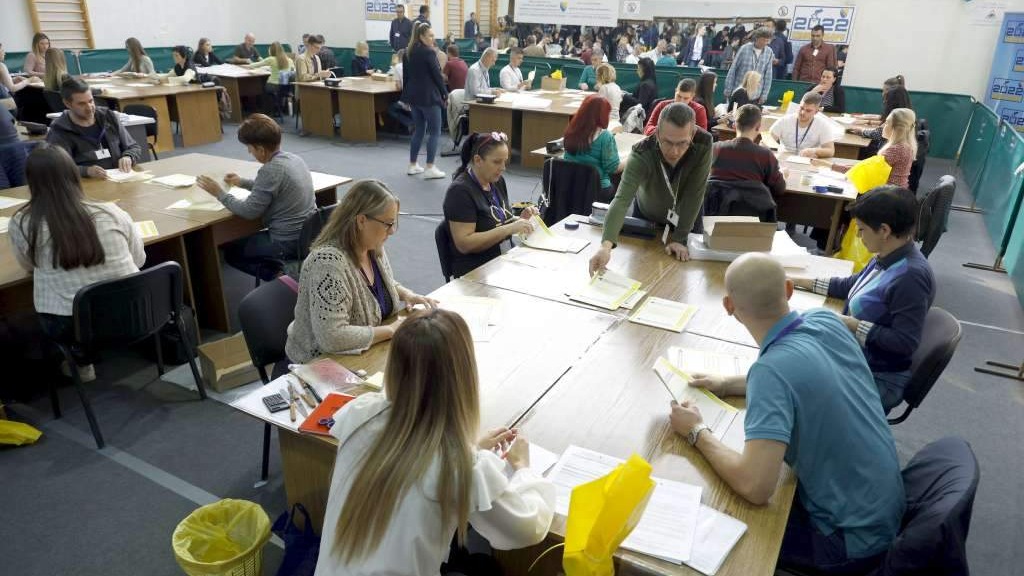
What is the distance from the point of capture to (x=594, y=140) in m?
4.74

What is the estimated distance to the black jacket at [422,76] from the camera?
24.1ft

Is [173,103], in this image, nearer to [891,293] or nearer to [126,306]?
[126,306]

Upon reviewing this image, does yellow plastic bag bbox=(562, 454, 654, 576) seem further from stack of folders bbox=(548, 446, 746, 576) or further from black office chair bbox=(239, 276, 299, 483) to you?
black office chair bbox=(239, 276, 299, 483)

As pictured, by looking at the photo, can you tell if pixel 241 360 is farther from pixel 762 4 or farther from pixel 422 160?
pixel 762 4

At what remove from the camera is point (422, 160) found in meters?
8.57

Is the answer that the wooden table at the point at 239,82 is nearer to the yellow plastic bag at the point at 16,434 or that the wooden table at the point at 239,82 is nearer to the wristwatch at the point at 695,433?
the yellow plastic bag at the point at 16,434

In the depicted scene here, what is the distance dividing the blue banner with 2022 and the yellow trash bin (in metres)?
9.86

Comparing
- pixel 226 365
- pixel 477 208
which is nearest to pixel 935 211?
pixel 477 208

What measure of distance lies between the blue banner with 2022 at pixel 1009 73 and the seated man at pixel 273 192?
8958 millimetres

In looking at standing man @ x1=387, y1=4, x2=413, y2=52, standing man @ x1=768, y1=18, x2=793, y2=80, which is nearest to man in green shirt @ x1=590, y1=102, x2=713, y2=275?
standing man @ x1=768, y1=18, x2=793, y2=80

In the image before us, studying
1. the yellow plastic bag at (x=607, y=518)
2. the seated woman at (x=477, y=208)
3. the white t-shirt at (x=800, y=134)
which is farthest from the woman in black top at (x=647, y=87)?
the yellow plastic bag at (x=607, y=518)

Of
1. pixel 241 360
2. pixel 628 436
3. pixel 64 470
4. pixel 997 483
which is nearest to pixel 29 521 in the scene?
pixel 64 470

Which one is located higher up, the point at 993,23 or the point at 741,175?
the point at 993,23

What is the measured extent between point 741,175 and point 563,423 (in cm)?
307
